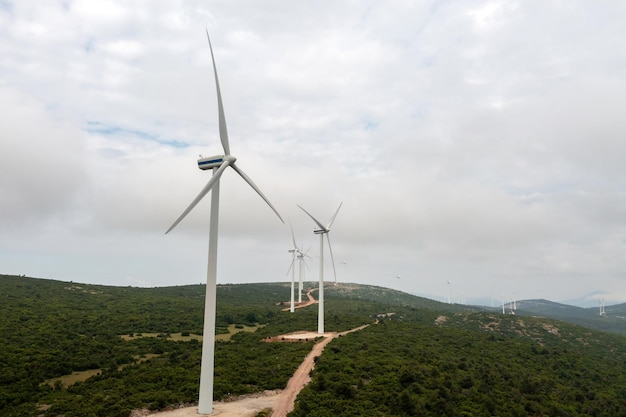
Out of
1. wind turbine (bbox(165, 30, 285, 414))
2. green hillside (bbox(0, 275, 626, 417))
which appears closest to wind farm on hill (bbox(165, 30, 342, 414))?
wind turbine (bbox(165, 30, 285, 414))

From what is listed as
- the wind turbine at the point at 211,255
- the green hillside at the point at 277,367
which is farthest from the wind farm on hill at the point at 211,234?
the green hillside at the point at 277,367

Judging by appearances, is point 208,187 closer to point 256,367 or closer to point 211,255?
point 211,255

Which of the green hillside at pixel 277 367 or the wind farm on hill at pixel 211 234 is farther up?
the wind farm on hill at pixel 211 234

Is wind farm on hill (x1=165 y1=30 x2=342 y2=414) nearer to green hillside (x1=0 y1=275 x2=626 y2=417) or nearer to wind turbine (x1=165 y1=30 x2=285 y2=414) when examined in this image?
wind turbine (x1=165 y1=30 x2=285 y2=414)

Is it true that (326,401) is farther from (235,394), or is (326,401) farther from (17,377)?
(17,377)

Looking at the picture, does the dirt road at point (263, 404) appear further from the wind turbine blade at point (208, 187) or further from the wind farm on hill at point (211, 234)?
the wind turbine blade at point (208, 187)

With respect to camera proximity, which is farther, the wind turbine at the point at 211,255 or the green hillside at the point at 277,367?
the green hillside at the point at 277,367
